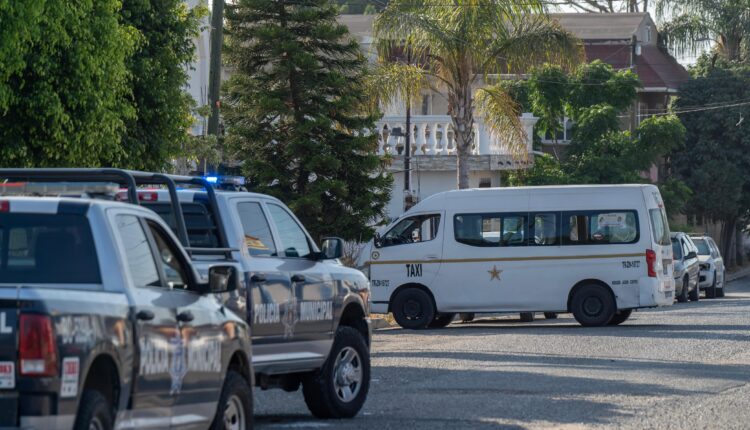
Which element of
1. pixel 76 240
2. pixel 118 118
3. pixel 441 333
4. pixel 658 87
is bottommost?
pixel 441 333

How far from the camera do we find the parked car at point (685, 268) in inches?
1346

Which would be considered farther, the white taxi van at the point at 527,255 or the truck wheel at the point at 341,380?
the white taxi van at the point at 527,255

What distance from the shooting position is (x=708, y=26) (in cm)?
6128

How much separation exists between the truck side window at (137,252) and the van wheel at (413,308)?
17025mm

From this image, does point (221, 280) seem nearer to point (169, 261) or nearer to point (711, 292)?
point (169, 261)

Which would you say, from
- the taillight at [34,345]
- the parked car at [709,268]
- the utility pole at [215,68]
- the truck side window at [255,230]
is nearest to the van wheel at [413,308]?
the utility pole at [215,68]

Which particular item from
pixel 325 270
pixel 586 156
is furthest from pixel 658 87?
pixel 325 270

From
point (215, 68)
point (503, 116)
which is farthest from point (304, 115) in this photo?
point (503, 116)

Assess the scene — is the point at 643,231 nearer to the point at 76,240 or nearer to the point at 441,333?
the point at 441,333

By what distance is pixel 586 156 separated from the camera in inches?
1890

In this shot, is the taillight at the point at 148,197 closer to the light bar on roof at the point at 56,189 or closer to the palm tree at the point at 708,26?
the light bar on roof at the point at 56,189

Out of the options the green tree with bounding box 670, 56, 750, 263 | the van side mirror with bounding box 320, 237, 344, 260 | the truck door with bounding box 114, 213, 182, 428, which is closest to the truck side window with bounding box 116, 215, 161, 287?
the truck door with bounding box 114, 213, 182, 428

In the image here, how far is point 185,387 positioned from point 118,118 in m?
9.24

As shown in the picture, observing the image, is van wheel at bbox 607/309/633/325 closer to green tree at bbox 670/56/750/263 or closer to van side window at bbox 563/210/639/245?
van side window at bbox 563/210/639/245
